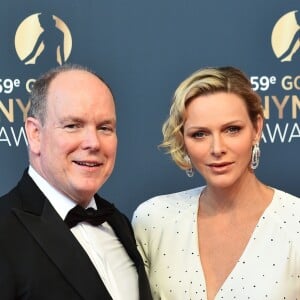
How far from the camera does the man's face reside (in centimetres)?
158

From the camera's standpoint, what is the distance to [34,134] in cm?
162

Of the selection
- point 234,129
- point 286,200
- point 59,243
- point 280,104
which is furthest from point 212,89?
point 59,243

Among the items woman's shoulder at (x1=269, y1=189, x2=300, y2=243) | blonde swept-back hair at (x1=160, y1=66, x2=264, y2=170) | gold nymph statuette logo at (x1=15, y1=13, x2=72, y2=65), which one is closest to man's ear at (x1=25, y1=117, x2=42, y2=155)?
blonde swept-back hair at (x1=160, y1=66, x2=264, y2=170)

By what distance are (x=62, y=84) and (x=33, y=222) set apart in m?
0.35

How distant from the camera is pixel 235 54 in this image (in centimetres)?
243

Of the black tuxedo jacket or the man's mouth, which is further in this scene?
the man's mouth

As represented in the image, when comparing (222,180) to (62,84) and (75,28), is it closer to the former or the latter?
(62,84)

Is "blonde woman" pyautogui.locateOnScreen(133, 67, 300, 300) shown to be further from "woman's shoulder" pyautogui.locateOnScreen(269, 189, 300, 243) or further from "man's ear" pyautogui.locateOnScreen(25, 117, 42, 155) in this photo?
"man's ear" pyautogui.locateOnScreen(25, 117, 42, 155)

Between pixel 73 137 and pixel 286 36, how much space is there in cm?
115

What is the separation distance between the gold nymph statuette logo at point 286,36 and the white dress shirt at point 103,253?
106 centimetres

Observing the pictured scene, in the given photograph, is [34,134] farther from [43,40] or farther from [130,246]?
[43,40]

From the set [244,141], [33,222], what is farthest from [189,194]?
[33,222]

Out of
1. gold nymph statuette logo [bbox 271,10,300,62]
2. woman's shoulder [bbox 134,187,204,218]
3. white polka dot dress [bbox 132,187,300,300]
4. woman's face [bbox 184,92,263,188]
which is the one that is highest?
gold nymph statuette logo [bbox 271,10,300,62]

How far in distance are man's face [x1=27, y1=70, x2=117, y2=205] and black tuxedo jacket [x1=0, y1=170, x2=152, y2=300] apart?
7 centimetres
